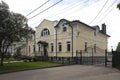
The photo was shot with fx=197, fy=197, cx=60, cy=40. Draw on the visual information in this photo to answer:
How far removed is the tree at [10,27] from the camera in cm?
2128

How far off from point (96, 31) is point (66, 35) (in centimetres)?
730

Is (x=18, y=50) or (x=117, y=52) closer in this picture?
(x=117, y=52)

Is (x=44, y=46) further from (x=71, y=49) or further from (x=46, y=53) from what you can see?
(x=71, y=49)

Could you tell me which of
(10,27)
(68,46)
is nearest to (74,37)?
(68,46)

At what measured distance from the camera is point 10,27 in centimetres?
2184

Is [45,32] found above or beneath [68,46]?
above

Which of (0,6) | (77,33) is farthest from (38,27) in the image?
(0,6)

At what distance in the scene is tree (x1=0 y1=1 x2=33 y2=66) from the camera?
69.8ft

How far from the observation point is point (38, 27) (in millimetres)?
38156

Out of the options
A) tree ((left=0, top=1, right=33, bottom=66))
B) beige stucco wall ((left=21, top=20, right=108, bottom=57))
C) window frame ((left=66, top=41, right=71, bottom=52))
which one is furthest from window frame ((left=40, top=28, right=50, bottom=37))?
tree ((left=0, top=1, right=33, bottom=66))

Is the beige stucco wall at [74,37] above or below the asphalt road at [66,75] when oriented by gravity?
above

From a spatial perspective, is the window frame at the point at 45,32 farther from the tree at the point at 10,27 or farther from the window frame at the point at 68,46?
the tree at the point at 10,27

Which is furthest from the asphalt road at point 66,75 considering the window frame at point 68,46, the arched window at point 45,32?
the arched window at point 45,32

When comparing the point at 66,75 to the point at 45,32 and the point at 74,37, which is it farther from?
the point at 45,32
